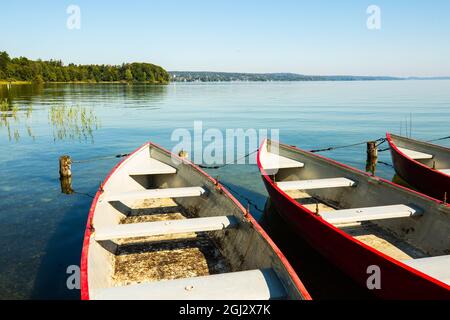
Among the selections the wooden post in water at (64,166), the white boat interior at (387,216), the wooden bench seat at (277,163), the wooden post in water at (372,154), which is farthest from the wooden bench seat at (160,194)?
the wooden post in water at (372,154)

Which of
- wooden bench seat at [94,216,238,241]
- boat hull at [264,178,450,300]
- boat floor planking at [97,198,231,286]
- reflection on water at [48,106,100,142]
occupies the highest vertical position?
reflection on water at [48,106,100,142]

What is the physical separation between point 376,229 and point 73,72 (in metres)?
178

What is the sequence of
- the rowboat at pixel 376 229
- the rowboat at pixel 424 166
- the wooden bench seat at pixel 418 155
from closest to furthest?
1. the rowboat at pixel 376 229
2. the rowboat at pixel 424 166
3. the wooden bench seat at pixel 418 155

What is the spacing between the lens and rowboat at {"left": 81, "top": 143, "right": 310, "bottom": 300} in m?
5.84

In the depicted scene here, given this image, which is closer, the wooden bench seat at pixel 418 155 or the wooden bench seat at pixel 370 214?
the wooden bench seat at pixel 370 214

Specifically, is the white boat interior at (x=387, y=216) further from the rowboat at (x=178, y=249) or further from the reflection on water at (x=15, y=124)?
the reflection on water at (x=15, y=124)

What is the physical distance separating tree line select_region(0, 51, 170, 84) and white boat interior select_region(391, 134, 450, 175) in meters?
150

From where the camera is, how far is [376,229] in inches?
406

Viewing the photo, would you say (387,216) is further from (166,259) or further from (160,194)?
(160,194)

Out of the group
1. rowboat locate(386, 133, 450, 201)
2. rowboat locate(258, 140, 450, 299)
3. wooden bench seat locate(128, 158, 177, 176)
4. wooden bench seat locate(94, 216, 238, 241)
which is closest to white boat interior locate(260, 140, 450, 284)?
rowboat locate(258, 140, 450, 299)

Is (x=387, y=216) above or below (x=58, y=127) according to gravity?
below

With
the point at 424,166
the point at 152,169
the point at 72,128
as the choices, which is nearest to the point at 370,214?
the point at 424,166

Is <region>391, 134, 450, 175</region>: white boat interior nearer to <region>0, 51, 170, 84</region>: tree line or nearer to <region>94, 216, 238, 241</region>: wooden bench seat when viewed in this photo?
<region>94, 216, 238, 241</region>: wooden bench seat

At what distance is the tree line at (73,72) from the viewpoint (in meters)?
137
